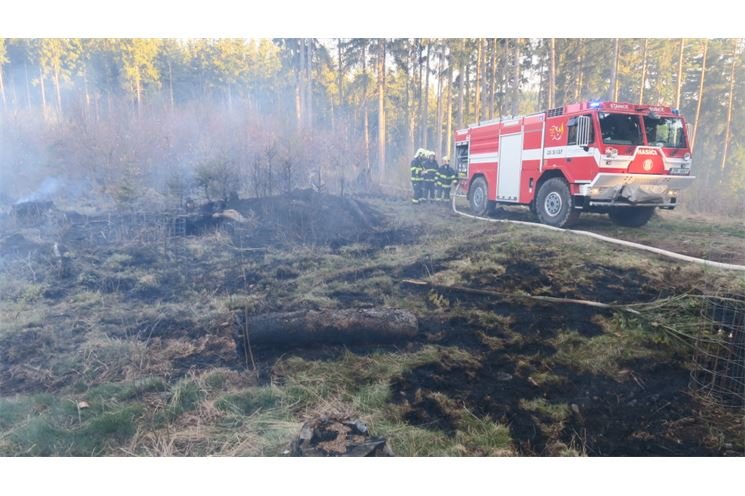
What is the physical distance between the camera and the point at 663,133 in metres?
5.44

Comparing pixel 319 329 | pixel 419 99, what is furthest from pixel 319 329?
pixel 419 99

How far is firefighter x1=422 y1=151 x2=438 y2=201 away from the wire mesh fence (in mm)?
4055

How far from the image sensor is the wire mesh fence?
10.1 ft

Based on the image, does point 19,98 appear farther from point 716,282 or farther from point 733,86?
point 733,86

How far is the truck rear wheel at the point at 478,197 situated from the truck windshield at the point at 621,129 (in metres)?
2.56

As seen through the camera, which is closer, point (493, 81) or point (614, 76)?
point (614, 76)

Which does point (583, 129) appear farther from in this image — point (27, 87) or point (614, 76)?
point (27, 87)

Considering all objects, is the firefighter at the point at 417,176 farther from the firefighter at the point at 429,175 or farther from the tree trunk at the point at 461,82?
the tree trunk at the point at 461,82

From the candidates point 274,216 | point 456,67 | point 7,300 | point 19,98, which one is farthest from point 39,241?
point 456,67

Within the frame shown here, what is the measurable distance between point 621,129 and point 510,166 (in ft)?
6.66

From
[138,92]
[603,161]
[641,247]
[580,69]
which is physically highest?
[580,69]

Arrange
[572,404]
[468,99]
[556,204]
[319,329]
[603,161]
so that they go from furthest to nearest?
[468,99] < [556,204] < [603,161] < [319,329] < [572,404]

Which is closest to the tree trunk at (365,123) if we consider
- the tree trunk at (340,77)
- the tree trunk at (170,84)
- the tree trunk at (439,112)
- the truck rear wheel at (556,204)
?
the tree trunk at (340,77)

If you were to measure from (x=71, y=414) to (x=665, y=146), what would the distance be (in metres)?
7.12
